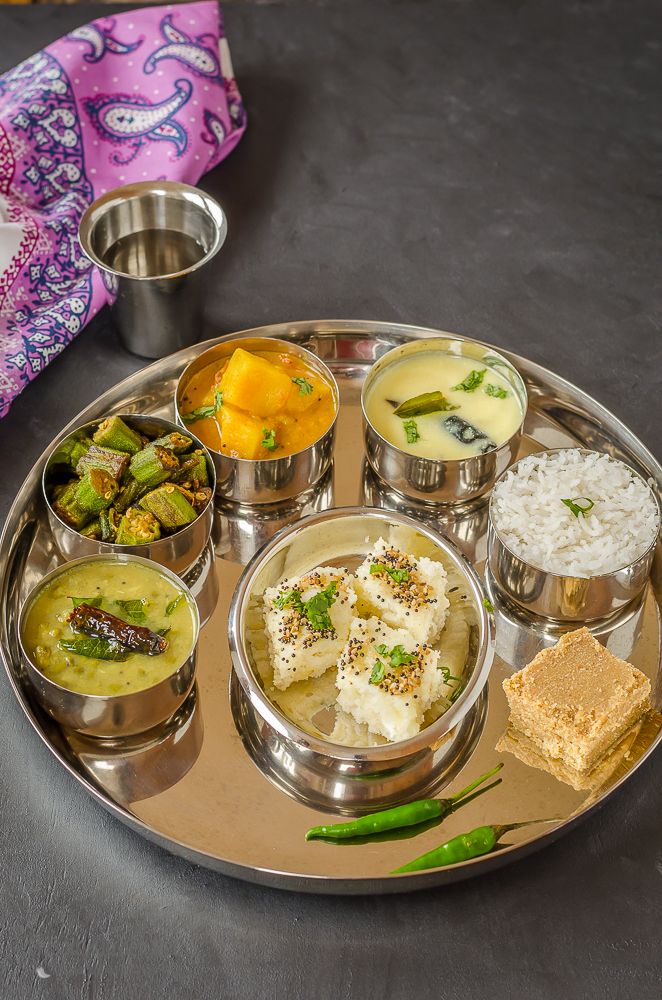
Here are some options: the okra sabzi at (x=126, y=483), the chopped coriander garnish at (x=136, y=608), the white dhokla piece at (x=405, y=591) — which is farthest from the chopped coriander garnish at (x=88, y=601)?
the white dhokla piece at (x=405, y=591)

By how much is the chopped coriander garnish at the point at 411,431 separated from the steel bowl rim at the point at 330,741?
236 mm

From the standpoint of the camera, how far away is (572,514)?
7.66 ft

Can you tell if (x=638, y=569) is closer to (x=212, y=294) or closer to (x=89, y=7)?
(x=212, y=294)

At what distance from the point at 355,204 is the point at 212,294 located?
24.1 inches

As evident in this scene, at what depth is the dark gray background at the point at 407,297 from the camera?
192cm

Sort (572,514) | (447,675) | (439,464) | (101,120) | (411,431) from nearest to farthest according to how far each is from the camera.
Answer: (447,675), (572,514), (439,464), (411,431), (101,120)

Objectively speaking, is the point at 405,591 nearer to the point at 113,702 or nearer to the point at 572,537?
the point at 572,537

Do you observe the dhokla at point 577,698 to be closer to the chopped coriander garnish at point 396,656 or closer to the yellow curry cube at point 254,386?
the chopped coriander garnish at point 396,656

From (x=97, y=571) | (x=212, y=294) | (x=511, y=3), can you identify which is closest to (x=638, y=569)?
(x=97, y=571)

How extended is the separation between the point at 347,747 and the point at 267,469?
28.5 inches

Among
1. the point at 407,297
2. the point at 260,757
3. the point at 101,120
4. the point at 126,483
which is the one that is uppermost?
the point at 101,120

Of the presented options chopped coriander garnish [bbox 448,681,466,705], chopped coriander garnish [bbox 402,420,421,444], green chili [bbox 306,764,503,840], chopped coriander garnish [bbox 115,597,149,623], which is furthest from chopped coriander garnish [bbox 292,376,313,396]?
green chili [bbox 306,764,503,840]

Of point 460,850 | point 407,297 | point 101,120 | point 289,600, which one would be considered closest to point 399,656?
point 289,600

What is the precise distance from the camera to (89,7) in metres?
3.83
